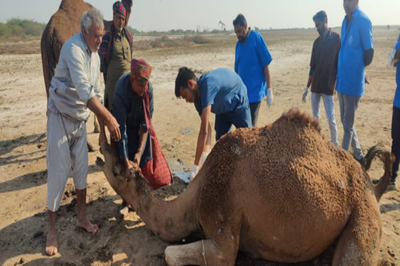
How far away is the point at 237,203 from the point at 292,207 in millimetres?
482

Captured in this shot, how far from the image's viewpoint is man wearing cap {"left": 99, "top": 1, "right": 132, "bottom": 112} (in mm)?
5215

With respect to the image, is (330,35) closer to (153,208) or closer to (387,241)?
(387,241)

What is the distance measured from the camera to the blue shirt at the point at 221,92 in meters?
3.87

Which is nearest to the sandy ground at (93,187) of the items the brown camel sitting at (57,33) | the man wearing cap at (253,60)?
the brown camel sitting at (57,33)

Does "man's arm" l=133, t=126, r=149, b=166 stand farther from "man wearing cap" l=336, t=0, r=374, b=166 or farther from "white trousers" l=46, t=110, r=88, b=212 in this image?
"man wearing cap" l=336, t=0, r=374, b=166

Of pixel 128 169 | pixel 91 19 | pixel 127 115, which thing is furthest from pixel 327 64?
pixel 91 19

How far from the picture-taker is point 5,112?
8.68 m

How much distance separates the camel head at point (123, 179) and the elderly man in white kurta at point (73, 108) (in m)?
0.36

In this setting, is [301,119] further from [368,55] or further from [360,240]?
[368,55]

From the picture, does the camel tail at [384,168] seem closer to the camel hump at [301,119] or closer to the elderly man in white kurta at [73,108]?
the camel hump at [301,119]

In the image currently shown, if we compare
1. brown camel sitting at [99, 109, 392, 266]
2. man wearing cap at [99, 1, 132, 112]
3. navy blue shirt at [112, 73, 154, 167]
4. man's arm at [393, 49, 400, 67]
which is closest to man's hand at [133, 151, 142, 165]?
navy blue shirt at [112, 73, 154, 167]

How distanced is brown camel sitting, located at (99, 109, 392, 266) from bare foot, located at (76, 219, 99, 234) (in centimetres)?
130

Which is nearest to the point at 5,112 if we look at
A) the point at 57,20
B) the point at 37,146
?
the point at 37,146

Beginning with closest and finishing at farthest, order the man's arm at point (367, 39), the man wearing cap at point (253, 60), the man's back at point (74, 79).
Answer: the man's back at point (74, 79)
the man's arm at point (367, 39)
the man wearing cap at point (253, 60)
